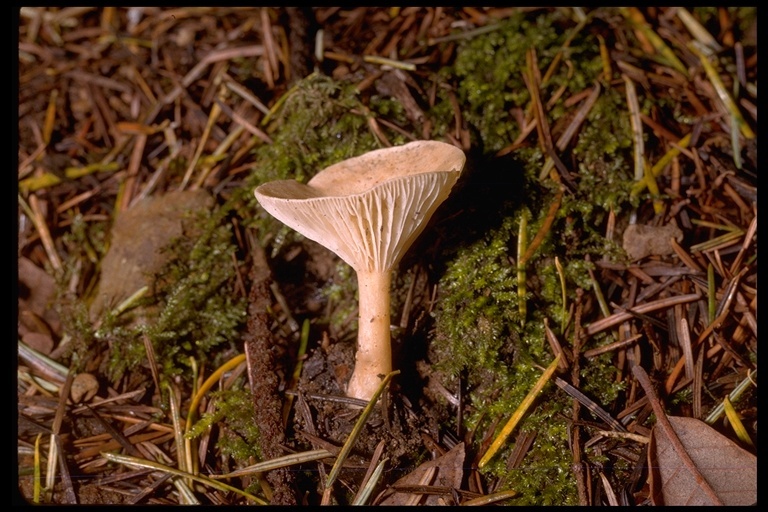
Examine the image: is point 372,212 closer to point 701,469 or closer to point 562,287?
point 562,287

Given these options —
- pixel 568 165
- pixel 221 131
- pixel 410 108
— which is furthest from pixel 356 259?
pixel 221 131

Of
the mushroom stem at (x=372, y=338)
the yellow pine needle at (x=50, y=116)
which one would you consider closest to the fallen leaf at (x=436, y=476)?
the mushroom stem at (x=372, y=338)

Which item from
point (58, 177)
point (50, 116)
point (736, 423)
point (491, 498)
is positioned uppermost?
point (50, 116)

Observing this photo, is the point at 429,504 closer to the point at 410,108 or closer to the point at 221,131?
the point at 410,108

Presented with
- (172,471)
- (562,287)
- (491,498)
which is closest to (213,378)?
(172,471)

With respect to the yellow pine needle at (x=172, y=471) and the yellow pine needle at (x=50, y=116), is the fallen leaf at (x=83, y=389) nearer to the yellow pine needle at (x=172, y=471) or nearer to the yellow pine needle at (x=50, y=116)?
the yellow pine needle at (x=172, y=471)
